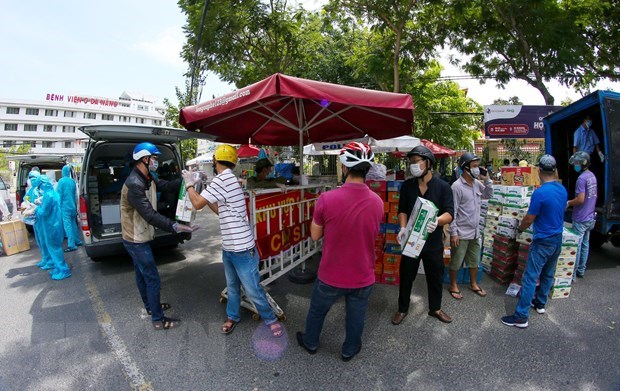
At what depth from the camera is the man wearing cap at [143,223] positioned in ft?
10.5

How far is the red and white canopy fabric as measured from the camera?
121 inches

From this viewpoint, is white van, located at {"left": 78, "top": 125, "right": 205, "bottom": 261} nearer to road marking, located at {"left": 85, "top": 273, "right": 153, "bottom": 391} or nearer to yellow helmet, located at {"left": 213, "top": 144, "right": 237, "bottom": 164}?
road marking, located at {"left": 85, "top": 273, "right": 153, "bottom": 391}

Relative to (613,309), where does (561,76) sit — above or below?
above

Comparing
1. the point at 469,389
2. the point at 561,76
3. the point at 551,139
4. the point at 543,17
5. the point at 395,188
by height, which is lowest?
the point at 469,389

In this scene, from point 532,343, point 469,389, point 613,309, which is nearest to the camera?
point 469,389

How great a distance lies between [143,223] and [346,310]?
2257 millimetres

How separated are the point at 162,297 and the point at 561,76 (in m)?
10.5

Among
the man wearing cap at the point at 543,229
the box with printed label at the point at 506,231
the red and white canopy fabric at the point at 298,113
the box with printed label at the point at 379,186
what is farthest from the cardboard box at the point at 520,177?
the box with printed label at the point at 379,186

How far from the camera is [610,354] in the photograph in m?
2.89

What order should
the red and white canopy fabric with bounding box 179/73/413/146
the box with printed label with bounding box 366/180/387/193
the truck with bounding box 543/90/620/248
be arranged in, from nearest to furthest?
the red and white canopy fabric with bounding box 179/73/413/146, the box with printed label with bounding box 366/180/387/193, the truck with bounding box 543/90/620/248

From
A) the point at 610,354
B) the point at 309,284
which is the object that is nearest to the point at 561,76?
the point at 610,354

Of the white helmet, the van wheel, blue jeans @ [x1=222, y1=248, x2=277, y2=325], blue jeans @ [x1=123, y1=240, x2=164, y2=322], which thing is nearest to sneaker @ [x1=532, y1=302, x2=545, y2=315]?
the white helmet

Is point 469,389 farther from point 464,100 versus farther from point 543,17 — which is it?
point 464,100

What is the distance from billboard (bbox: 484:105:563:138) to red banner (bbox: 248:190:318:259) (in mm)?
7753
